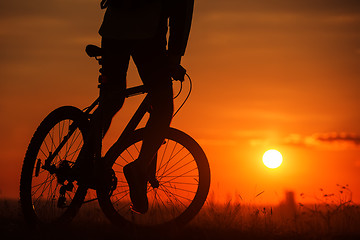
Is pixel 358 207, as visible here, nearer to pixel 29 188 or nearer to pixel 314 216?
pixel 314 216

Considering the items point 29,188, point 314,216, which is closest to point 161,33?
point 29,188

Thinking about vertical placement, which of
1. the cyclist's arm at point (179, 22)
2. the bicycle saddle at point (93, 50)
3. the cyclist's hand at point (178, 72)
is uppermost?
the cyclist's arm at point (179, 22)

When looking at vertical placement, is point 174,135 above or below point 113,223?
above

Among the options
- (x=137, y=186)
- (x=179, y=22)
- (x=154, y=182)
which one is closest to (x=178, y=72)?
(x=179, y=22)

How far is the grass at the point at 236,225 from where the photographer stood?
15.6ft

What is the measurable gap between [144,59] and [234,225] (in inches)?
77.0

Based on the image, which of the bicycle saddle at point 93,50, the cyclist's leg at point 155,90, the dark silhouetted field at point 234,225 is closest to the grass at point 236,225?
the dark silhouetted field at point 234,225

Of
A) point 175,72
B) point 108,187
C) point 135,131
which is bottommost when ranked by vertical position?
point 108,187

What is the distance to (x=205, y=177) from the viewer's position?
5.38 meters

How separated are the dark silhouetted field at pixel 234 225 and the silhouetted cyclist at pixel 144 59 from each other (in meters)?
0.50

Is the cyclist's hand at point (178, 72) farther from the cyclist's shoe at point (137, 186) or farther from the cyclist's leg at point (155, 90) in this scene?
the cyclist's shoe at point (137, 186)

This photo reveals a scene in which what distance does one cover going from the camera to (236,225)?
5461 mm

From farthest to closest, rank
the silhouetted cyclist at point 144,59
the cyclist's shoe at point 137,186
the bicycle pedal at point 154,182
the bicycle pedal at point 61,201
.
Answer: the bicycle pedal at point 154,182
the bicycle pedal at point 61,201
the cyclist's shoe at point 137,186
the silhouetted cyclist at point 144,59

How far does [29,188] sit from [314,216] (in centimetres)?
298
